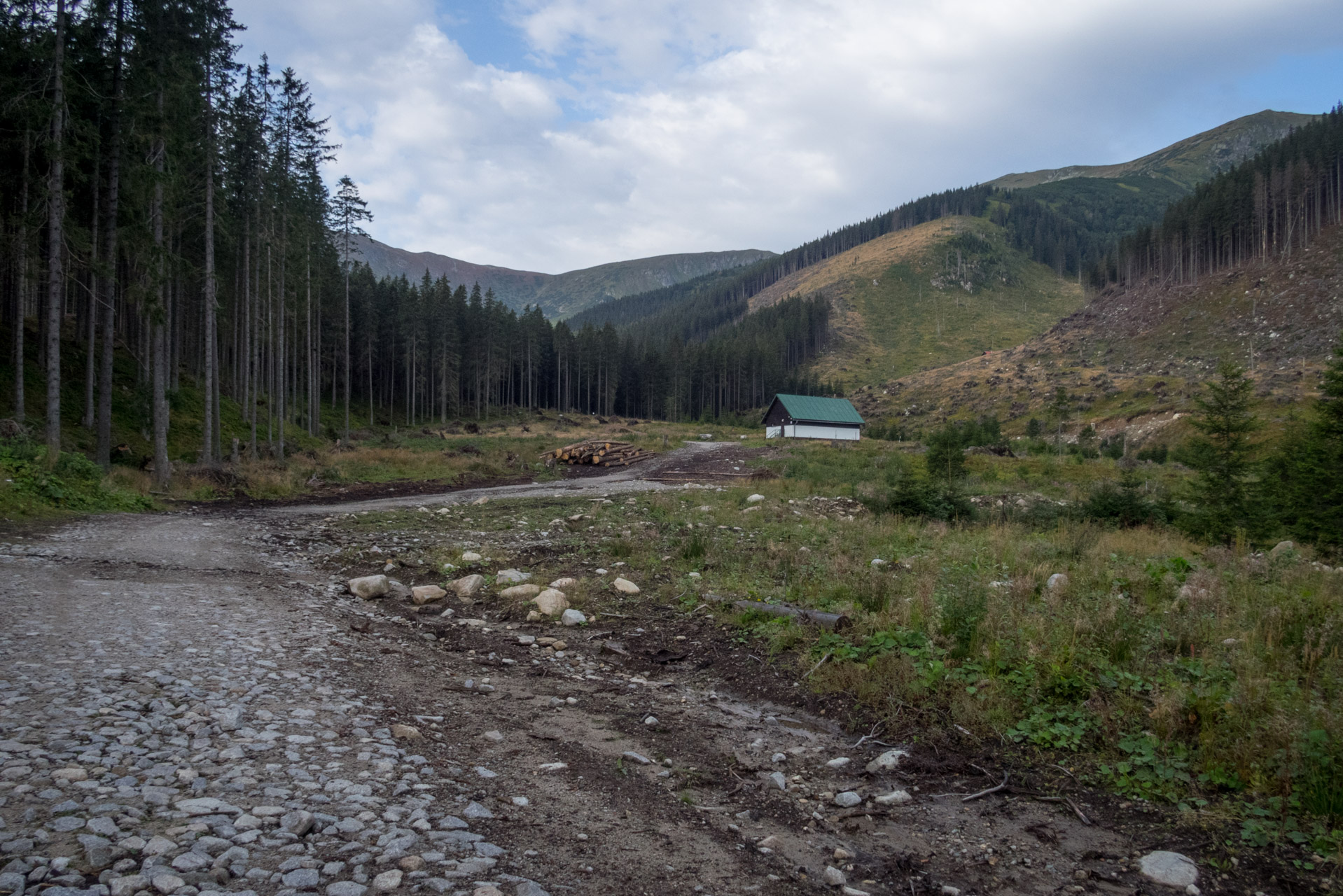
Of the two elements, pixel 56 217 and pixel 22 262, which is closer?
pixel 56 217

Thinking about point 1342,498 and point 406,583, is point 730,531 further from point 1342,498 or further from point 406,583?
point 1342,498

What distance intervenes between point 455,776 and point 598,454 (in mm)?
33055

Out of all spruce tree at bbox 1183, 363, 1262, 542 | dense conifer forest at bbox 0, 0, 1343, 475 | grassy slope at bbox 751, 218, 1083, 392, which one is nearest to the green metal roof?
dense conifer forest at bbox 0, 0, 1343, 475

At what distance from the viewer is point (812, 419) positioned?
63.7 metres

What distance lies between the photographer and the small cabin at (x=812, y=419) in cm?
6344

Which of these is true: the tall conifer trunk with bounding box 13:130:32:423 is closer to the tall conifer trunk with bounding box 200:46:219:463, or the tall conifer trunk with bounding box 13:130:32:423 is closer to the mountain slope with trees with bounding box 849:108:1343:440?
the tall conifer trunk with bounding box 200:46:219:463

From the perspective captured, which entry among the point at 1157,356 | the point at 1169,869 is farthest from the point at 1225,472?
the point at 1157,356

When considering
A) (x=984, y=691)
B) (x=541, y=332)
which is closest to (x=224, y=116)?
(x=984, y=691)

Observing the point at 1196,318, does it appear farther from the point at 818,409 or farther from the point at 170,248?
the point at 170,248

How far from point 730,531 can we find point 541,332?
83.5 m

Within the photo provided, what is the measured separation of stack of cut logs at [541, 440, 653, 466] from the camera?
36.4m

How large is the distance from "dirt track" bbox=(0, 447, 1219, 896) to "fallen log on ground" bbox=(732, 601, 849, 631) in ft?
3.11

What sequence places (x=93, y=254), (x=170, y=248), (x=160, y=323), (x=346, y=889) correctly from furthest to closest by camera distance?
(x=170, y=248) < (x=93, y=254) < (x=160, y=323) < (x=346, y=889)

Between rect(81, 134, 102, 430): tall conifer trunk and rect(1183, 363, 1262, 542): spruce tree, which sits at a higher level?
rect(81, 134, 102, 430): tall conifer trunk
